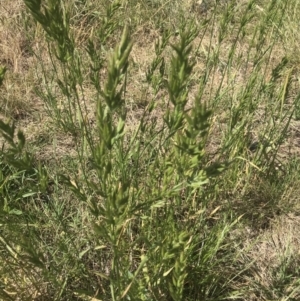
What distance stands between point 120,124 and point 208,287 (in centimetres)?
87

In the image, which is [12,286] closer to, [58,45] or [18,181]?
[18,181]

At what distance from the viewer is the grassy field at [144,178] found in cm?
97

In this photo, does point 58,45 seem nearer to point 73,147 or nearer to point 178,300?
point 178,300

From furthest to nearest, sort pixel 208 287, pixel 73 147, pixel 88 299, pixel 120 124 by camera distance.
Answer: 1. pixel 73 147
2. pixel 208 287
3. pixel 88 299
4. pixel 120 124

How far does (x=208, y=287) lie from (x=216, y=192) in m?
0.43

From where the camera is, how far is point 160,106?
254 centimetres

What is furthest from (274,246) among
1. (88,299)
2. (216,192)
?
(88,299)

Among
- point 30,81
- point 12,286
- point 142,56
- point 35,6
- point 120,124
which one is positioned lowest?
point 12,286

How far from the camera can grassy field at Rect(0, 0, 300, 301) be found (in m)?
0.97

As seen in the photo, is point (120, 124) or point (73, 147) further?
point (73, 147)

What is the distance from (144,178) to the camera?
1573 millimetres

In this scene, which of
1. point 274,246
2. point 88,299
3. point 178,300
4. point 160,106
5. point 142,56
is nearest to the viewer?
Result: point 178,300

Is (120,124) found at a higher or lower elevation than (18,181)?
higher

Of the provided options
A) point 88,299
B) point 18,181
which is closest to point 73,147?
point 18,181
